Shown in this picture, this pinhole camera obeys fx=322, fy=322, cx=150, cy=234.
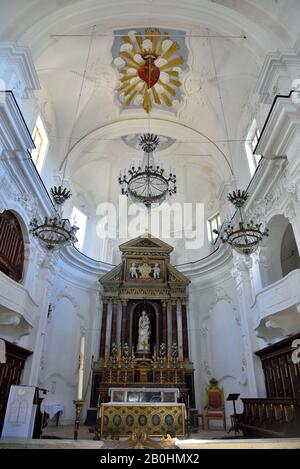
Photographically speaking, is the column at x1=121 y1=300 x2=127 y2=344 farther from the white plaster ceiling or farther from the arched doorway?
the arched doorway

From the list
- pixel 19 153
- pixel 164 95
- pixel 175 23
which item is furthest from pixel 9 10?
pixel 164 95

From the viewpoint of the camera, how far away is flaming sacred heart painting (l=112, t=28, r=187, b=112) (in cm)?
1144

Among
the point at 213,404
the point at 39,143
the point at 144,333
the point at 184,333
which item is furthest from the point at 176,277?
the point at 39,143

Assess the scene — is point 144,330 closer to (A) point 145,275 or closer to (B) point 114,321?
(B) point 114,321

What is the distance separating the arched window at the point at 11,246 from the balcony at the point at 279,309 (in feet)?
23.2

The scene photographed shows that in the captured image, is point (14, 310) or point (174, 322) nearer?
point (14, 310)

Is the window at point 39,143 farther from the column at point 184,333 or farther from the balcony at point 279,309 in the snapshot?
the balcony at point 279,309

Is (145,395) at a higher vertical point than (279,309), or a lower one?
lower

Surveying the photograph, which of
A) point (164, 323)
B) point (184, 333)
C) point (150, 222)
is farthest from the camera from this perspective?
point (150, 222)

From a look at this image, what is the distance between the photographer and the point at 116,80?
41.7ft

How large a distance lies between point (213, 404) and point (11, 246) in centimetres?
904

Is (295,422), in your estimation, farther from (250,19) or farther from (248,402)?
(250,19)

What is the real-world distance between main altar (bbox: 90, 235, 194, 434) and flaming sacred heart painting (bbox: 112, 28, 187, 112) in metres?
6.41

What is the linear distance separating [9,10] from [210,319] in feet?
41.6
